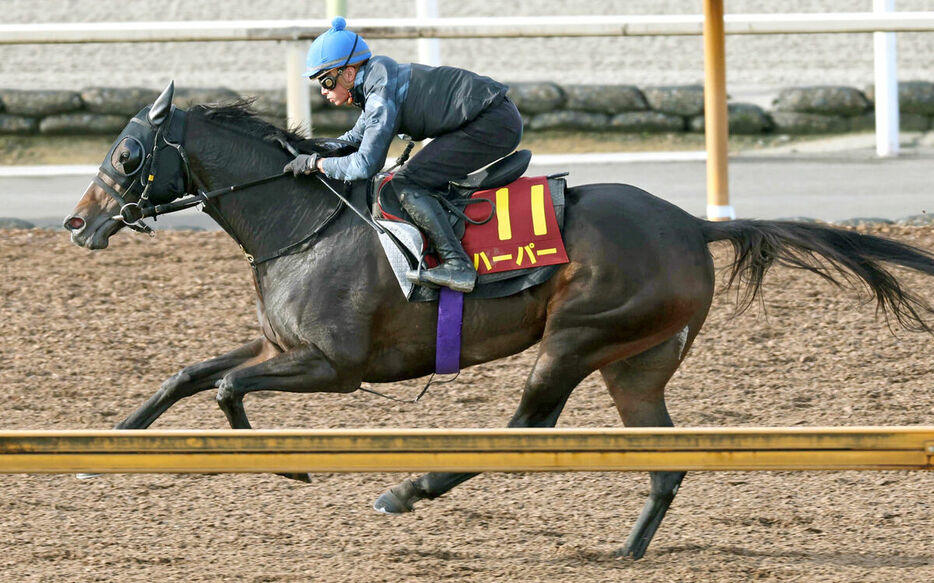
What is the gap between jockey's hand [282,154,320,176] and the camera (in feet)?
16.5

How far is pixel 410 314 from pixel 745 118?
9.14 meters

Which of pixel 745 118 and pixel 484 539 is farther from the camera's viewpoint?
pixel 745 118

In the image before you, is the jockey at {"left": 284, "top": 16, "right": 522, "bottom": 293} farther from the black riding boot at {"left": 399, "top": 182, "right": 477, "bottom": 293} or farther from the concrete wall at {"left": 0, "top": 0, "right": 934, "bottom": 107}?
the concrete wall at {"left": 0, "top": 0, "right": 934, "bottom": 107}

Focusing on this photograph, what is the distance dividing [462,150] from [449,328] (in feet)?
2.23

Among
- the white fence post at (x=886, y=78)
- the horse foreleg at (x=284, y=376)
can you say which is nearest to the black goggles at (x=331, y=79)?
the horse foreleg at (x=284, y=376)

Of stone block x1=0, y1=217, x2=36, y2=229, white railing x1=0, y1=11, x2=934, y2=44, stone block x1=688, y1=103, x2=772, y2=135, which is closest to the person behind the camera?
white railing x1=0, y1=11, x2=934, y2=44

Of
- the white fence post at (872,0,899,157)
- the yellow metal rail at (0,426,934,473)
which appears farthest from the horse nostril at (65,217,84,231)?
the white fence post at (872,0,899,157)

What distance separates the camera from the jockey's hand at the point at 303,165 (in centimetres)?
503

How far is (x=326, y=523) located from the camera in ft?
16.9

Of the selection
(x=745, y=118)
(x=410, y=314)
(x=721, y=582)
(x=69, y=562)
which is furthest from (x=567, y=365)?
(x=745, y=118)

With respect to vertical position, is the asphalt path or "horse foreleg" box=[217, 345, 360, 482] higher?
"horse foreleg" box=[217, 345, 360, 482]

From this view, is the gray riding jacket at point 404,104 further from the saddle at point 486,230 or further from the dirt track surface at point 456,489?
the dirt track surface at point 456,489

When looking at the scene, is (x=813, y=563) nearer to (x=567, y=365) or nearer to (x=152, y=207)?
(x=567, y=365)

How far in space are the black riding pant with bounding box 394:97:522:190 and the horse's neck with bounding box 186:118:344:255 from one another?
42 centimetres
